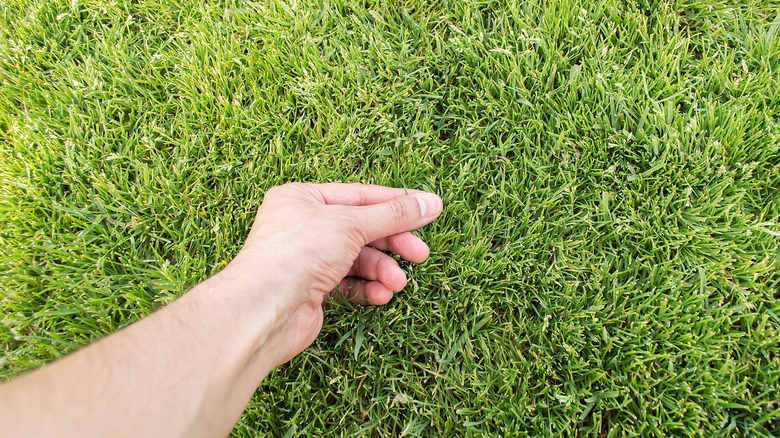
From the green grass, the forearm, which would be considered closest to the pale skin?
the forearm

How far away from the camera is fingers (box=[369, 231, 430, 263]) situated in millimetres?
2178

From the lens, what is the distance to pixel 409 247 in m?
2.19

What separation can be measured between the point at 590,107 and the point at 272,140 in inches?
72.3

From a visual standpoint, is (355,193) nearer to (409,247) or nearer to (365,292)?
(409,247)

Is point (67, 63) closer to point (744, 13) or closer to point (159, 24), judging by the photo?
point (159, 24)

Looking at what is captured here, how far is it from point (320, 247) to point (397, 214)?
396mm

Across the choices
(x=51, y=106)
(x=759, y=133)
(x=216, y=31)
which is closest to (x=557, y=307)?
(x=759, y=133)

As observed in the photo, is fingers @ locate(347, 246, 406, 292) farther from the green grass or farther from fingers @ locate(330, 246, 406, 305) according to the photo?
the green grass

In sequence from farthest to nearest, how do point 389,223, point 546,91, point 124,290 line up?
point 546,91
point 124,290
point 389,223

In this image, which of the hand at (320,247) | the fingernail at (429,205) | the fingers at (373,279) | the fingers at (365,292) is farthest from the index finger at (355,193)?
the fingers at (365,292)

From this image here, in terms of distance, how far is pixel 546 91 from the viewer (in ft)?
8.39

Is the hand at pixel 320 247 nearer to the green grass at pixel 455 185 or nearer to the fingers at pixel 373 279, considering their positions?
the fingers at pixel 373 279

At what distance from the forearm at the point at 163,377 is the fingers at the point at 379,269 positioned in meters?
0.63

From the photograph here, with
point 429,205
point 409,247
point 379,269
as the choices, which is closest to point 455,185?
point 429,205
